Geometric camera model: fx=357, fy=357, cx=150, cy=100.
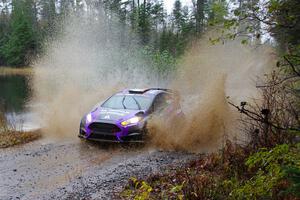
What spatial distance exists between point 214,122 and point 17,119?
1207 centimetres

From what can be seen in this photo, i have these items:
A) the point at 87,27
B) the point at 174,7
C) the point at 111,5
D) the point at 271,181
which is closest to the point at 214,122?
the point at 271,181

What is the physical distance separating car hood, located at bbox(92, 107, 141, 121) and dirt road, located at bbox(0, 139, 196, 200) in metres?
0.86

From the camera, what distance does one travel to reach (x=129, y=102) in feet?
39.4

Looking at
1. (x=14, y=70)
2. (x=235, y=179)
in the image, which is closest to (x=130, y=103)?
(x=235, y=179)

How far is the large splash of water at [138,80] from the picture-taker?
11445mm

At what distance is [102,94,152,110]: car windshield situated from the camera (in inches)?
459

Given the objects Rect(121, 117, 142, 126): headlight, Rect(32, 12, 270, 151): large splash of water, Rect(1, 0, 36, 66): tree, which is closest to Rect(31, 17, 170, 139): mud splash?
Rect(32, 12, 270, 151): large splash of water

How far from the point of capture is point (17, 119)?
19.3m

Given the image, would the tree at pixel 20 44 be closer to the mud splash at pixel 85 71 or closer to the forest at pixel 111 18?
the forest at pixel 111 18

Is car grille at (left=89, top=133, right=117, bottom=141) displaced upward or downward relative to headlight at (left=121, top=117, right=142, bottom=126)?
downward

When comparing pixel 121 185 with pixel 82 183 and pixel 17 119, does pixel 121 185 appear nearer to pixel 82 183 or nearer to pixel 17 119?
pixel 82 183

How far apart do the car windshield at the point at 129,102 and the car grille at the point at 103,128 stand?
115 cm

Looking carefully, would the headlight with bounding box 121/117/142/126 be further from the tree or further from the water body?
the tree

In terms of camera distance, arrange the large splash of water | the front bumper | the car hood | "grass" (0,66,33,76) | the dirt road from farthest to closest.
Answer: "grass" (0,66,33,76)
the large splash of water
the car hood
the front bumper
the dirt road
